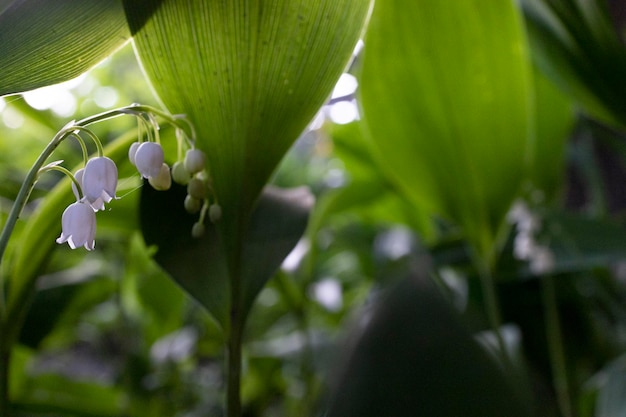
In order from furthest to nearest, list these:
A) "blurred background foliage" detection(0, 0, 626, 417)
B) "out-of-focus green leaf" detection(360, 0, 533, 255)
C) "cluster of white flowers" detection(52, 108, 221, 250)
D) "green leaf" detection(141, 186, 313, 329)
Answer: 1. "blurred background foliage" detection(0, 0, 626, 417)
2. "out-of-focus green leaf" detection(360, 0, 533, 255)
3. "green leaf" detection(141, 186, 313, 329)
4. "cluster of white flowers" detection(52, 108, 221, 250)

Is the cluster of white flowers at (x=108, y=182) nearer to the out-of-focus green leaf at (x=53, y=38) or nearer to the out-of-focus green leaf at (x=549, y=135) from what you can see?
the out-of-focus green leaf at (x=53, y=38)

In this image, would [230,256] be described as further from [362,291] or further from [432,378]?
[362,291]

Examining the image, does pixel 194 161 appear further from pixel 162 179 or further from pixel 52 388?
pixel 52 388

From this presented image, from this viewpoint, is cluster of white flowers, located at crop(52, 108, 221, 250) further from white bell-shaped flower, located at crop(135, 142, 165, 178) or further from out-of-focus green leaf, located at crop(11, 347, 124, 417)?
out-of-focus green leaf, located at crop(11, 347, 124, 417)

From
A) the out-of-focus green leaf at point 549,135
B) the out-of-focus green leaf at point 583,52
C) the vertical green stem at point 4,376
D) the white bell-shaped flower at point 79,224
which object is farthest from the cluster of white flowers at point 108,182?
the out-of-focus green leaf at point 549,135

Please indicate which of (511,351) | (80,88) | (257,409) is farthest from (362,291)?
(80,88)

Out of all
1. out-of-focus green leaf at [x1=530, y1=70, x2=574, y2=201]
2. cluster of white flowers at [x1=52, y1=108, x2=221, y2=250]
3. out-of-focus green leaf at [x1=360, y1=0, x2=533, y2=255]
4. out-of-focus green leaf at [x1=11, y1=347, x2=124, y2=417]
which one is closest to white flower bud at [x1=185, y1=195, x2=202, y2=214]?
cluster of white flowers at [x1=52, y1=108, x2=221, y2=250]
